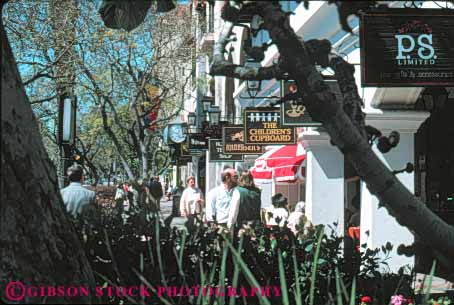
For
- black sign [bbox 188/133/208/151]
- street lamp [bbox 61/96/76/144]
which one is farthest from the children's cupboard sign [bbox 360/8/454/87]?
black sign [bbox 188/133/208/151]

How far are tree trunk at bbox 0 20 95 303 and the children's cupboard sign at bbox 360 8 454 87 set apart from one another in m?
4.27

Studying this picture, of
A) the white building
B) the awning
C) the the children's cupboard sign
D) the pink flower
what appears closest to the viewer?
the pink flower

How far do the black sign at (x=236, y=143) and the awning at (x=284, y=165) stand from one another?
0.42 meters

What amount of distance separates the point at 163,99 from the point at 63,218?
25846mm

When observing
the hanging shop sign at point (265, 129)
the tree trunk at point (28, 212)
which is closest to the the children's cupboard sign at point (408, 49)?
the tree trunk at point (28, 212)

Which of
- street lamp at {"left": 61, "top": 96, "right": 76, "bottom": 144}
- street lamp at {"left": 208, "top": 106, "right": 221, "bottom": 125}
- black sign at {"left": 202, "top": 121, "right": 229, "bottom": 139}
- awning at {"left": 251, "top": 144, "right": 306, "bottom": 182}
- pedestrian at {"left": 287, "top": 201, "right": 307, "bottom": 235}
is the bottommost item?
pedestrian at {"left": 287, "top": 201, "right": 307, "bottom": 235}

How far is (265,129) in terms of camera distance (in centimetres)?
1442

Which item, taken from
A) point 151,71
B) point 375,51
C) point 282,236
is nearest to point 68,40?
point 151,71

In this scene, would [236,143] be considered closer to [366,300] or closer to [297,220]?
[297,220]

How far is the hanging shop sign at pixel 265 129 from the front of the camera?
14.2m

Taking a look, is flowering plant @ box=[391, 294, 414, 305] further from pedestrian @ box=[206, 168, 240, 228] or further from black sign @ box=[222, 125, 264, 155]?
black sign @ box=[222, 125, 264, 155]

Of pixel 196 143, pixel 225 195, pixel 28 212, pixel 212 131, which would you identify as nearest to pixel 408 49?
pixel 225 195

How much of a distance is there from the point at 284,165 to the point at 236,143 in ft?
11.3

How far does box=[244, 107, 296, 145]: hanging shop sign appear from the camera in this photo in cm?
1419
